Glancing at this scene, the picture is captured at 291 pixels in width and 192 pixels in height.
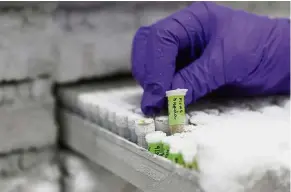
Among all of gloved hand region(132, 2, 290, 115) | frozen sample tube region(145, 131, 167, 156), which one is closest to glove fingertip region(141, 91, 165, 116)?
gloved hand region(132, 2, 290, 115)

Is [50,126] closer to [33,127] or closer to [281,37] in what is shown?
[33,127]

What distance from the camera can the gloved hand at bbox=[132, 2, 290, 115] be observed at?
1001 mm

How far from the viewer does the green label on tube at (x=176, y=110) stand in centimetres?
91

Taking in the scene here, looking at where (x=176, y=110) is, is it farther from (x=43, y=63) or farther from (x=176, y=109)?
(x=43, y=63)

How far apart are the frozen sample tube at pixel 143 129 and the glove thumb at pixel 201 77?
13 centimetres

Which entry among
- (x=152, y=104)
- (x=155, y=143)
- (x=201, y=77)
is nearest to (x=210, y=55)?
(x=201, y=77)

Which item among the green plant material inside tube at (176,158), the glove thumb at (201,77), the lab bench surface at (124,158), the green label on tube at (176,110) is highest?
the glove thumb at (201,77)

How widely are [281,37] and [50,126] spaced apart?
617 millimetres

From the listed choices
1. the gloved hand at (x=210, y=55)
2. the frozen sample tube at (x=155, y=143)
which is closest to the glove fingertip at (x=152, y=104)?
the gloved hand at (x=210, y=55)

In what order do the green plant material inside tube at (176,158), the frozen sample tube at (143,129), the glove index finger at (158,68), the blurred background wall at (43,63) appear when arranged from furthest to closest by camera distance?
1. the blurred background wall at (43,63)
2. the glove index finger at (158,68)
3. the frozen sample tube at (143,129)
4. the green plant material inside tube at (176,158)

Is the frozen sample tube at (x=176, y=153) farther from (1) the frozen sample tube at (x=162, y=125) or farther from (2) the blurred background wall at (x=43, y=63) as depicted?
(2) the blurred background wall at (x=43, y=63)

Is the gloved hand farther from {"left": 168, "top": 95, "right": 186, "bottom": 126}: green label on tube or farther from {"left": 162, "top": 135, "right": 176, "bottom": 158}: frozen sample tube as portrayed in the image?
{"left": 162, "top": 135, "right": 176, "bottom": 158}: frozen sample tube

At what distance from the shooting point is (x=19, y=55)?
1.17m

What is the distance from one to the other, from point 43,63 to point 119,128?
0.35m
